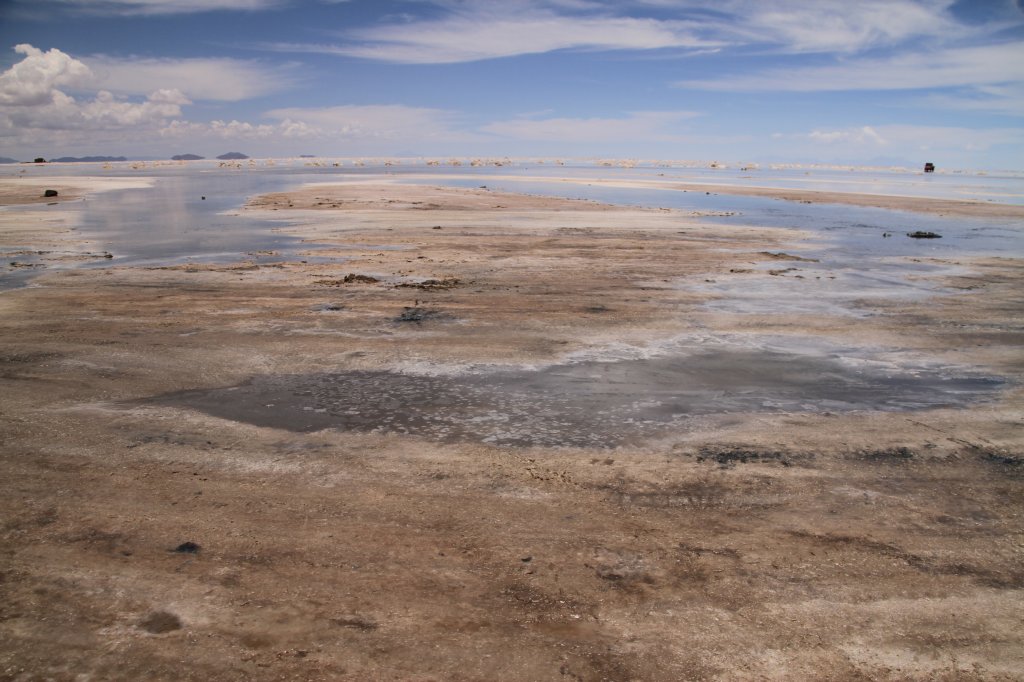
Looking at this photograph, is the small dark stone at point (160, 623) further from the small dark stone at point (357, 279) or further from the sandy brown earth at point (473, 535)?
the small dark stone at point (357, 279)

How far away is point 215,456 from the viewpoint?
6.62 meters

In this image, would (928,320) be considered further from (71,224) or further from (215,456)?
(71,224)

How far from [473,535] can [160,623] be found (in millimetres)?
2234

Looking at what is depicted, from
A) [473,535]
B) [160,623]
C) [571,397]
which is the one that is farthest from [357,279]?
[160,623]

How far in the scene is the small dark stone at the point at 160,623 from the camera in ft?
13.5

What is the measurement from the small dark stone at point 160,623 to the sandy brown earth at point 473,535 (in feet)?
0.06

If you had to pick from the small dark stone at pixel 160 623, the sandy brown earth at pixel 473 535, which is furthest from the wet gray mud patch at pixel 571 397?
the small dark stone at pixel 160 623

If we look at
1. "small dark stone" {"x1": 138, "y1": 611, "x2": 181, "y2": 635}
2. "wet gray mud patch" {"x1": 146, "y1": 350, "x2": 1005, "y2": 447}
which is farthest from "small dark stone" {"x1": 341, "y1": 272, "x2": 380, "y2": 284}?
"small dark stone" {"x1": 138, "y1": 611, "x2": 181, "y2": 635}

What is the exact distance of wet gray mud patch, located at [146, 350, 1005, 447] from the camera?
24.4ft

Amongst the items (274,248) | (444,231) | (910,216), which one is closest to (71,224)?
(274,248)

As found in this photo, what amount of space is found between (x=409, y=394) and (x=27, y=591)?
454 cm

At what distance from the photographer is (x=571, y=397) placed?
8.39 metres

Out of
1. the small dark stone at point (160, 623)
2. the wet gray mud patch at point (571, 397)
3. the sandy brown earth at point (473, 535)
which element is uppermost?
the wet gray mud patch at point (571, 397)

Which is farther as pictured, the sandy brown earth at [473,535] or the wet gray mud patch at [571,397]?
the wet gray mud patch at [571,397]
